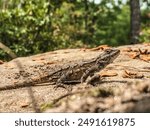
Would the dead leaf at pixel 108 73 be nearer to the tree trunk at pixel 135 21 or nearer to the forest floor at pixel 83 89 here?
the forest floor at pixel 83 89

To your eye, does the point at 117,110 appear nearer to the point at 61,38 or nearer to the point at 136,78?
the point at 136,78

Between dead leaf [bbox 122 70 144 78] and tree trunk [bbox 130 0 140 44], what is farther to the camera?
tree trunk [bbox 130 0 140 44]

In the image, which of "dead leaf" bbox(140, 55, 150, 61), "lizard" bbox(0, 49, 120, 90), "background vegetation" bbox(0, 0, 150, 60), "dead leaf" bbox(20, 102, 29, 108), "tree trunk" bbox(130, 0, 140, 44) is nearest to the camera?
"dead leaf" bbox(20, 102, 29, 108)

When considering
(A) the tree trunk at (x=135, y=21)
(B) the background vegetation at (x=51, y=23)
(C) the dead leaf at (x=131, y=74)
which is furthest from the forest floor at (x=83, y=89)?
(A) the tree trunk at (x=135, y=21)

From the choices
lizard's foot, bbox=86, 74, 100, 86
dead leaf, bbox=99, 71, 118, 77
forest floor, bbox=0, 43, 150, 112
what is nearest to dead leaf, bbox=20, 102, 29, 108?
forest floor, bbox=0, 43, 150, 112

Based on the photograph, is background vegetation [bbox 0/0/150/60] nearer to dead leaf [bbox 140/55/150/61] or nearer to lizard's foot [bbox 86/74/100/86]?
dead leaf [bbox 140/55/150/61]

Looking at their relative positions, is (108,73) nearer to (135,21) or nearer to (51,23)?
(51,23)

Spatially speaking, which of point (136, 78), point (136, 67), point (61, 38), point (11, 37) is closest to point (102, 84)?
point (136, 78)

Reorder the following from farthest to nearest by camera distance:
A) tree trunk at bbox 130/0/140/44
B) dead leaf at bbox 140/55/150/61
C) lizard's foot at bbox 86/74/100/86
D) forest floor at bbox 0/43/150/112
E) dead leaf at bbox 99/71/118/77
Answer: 1. tree trunk at bbox 130/0/140/44
2. dead leaf at bbox 140/55/150/61
3. dead leaf at bbox 99/71/118/77
4. lizard's foot at bbox 86/74/100/86
5. forest floor at bbox 0/43/150/112

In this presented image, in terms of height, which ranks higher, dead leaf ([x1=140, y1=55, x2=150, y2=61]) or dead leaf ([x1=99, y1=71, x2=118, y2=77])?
dead leaf ([x1=140, y1=55, x2=150, y2=61])
